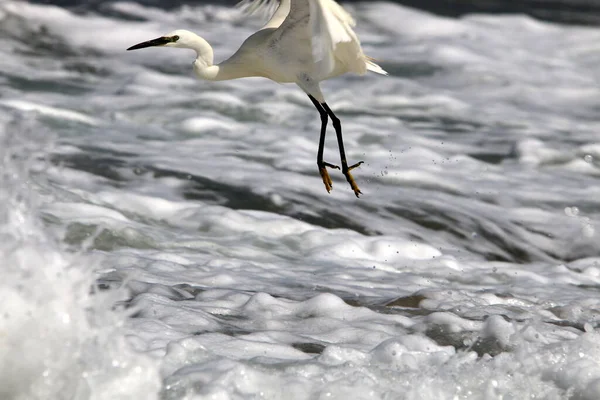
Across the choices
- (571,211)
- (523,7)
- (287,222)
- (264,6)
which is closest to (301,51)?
(264,6)

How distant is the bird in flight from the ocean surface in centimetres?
85

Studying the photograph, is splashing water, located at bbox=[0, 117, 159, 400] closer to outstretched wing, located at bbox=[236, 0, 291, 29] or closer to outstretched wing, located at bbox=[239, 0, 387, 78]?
outstretched wing, located at bbox=[239, 0, 387, 78]

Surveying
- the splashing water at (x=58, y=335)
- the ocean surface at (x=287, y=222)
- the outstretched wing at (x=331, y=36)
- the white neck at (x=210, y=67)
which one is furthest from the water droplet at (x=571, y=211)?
the splashing water at (x=58, y=335)

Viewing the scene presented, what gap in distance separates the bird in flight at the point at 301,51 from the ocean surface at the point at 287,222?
0.85 m

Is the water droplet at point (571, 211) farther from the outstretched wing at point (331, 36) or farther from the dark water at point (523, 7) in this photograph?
the dark water at point (523, 7)

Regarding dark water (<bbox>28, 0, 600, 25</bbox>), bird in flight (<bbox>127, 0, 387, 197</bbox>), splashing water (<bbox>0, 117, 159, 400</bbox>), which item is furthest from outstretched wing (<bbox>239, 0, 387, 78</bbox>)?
dark water (<bbox>28, 0, 600, 25</bbox>)

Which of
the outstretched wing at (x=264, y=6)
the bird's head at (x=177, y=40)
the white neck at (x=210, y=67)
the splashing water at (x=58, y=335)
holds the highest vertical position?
the outstretched wing at (x=264, y=6)

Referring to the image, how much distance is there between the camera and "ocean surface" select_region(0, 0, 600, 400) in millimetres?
3367

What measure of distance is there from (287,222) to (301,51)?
1131mm

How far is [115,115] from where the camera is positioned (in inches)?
335

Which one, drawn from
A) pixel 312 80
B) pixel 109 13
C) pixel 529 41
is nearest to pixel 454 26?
pixel 529 41

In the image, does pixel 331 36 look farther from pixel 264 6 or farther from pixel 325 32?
pixel 264 6

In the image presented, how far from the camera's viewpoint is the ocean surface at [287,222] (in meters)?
3.37

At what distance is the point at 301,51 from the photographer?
5.44 metres
